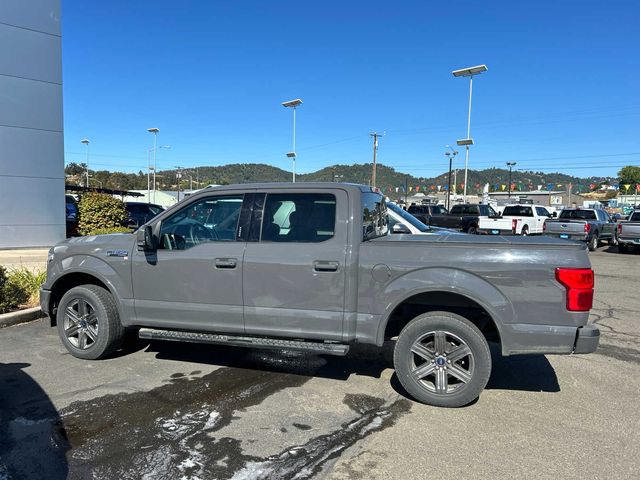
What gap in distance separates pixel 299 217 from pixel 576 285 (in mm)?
2465

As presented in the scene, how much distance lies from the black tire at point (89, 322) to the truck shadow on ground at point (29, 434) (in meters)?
0.64

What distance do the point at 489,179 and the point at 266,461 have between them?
141m

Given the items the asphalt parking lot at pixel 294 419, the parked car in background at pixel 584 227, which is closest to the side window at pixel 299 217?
the asphalt parking lot at pixel 294 419

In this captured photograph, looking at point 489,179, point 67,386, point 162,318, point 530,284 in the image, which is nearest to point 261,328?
point 162,318

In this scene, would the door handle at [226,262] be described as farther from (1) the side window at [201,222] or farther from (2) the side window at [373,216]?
(2) the side window at [373,216]

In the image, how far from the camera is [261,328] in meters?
4.54

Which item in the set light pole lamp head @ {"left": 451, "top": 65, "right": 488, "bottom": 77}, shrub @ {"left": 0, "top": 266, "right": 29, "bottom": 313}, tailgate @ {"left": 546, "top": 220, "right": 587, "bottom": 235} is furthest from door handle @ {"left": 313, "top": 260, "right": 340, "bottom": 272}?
light pole lamp head @ {"left": 451, "top": 65, "right": 488, "bottom": 77}

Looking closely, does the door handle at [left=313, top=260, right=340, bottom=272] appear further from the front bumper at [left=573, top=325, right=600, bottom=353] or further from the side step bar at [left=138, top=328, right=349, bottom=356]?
the front bumper at [left=573, top=325, right=600, bottom=353]

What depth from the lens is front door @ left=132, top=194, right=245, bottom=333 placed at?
4.61 meters

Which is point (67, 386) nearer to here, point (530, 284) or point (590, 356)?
point (530, 284)

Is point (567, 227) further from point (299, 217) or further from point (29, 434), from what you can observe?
point (29, 434)

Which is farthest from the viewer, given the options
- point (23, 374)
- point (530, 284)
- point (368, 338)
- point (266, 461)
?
point (23, 374)

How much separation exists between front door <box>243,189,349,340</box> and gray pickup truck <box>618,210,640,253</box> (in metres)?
17.7

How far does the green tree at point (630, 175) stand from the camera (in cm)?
13138
